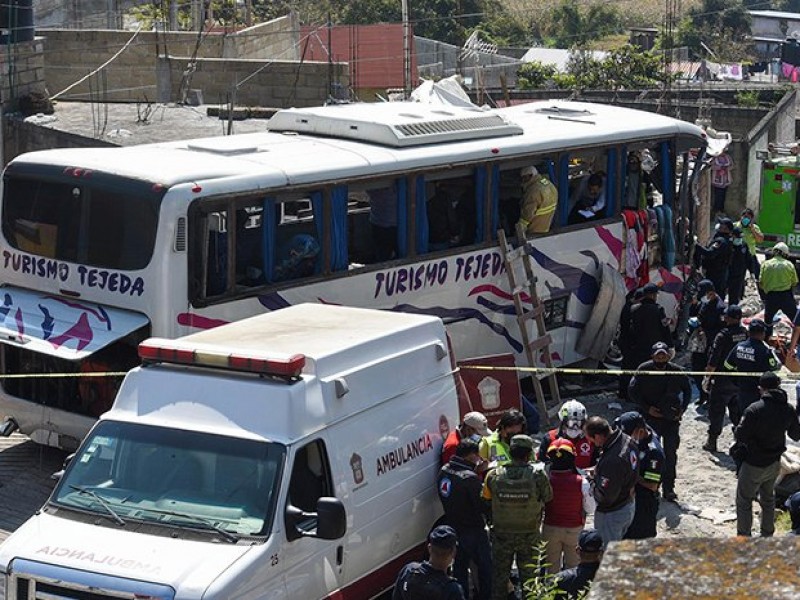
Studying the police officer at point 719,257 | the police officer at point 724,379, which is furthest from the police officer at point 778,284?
the police officer at point 724,379

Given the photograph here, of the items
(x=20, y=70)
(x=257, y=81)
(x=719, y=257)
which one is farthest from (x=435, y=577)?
(x=257, y=81)

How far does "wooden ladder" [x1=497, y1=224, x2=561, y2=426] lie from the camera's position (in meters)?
15.7

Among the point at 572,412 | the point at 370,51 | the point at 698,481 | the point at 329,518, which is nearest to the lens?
the point at 329,518

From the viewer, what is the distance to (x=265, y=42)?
1458 inches

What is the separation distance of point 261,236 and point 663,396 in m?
3.76

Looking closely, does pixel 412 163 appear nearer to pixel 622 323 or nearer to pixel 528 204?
pixel 528 204

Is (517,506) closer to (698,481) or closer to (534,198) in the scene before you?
(698,481)

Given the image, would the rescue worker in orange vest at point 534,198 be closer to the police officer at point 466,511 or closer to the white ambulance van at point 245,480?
the white ambulance van at point 245,480

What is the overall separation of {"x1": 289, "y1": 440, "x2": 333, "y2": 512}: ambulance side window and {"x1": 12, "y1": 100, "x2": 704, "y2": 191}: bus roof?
12.6ft

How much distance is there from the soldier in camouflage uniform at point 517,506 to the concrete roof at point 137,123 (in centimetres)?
1311

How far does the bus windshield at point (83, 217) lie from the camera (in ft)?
40.9

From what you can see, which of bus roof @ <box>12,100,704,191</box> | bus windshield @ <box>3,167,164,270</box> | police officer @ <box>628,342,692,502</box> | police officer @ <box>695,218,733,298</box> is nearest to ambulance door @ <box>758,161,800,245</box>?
police officer @ <box>695,218,733,298</box>

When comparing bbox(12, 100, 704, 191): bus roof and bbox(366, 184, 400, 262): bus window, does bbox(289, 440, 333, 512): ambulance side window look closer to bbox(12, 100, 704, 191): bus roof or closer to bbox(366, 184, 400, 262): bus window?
bbox(12, 100, 704, 191): bus roof

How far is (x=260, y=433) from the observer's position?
29.9ft
